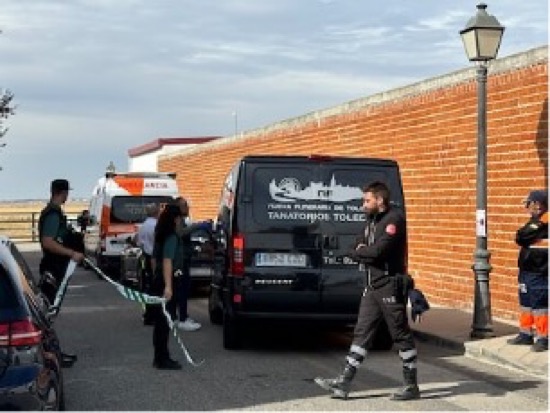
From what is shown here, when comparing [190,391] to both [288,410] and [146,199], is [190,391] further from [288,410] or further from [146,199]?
Result: [146,199]

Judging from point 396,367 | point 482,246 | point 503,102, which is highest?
point 503,102

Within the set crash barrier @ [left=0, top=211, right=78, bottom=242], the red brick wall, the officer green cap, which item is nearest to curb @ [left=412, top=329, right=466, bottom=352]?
the red brick wall

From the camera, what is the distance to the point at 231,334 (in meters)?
11.0

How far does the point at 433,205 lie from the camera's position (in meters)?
16.2

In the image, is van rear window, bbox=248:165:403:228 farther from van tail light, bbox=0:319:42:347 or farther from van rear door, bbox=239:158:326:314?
van tail light, bbox=0:319:42:347

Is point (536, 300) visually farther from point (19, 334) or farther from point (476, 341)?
point (19, 334)

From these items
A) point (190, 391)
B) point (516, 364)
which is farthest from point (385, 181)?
point (190, 391)

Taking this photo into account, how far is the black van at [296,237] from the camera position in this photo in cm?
1045

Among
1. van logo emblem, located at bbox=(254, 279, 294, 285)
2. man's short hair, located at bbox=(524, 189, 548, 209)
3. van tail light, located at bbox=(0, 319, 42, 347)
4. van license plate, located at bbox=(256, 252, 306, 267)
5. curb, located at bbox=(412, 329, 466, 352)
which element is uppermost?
man's short hair, located at bbox=(524, 189, 548, 209)

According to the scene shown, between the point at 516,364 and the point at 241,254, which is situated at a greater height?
the point at 241,254

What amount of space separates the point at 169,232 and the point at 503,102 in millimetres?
6139

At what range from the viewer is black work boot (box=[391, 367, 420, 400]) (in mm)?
8078

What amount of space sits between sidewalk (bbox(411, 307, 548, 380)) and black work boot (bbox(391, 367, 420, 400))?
1767 millimetres

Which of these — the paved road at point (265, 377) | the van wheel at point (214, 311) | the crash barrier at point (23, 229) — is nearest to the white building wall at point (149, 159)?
the crash barrier at point (23, 229)
